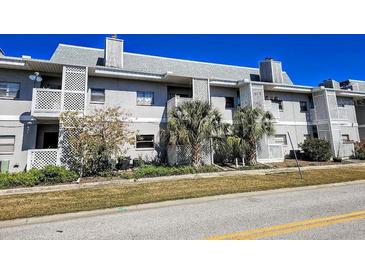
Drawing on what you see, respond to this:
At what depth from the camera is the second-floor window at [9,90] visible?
12.1m

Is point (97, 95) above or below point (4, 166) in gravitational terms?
above

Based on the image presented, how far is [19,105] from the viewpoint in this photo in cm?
1219

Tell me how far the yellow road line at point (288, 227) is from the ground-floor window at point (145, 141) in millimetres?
11338

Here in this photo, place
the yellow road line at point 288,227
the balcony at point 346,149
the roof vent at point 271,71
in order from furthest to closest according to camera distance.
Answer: the roof vent at point 271,71
the balcony at point 346,149
the yellow road line at point 288,227

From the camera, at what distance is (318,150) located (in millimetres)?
16406

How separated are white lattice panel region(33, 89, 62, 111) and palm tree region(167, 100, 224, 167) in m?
6.85

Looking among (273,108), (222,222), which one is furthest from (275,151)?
(222,222)

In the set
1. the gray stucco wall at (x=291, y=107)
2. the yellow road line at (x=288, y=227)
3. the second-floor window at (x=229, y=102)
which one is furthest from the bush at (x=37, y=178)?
the gray stucco wall at (x=291, y=107)

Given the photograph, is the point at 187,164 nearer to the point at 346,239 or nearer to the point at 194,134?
the point at 194,134

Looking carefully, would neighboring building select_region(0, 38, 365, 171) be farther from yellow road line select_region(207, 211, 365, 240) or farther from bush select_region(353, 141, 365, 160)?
yellow road line select_region(207, 211, 365, 240)

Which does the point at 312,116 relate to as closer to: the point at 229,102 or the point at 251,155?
the point at 229,102

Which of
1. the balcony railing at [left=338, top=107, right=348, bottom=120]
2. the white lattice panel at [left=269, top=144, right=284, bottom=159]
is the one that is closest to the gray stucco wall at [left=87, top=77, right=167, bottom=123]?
the white lattice panel at [left=269, top=144, right=284, bottom=159]

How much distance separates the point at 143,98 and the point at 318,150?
14.8 metres

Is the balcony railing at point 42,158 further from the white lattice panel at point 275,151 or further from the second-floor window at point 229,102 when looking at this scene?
the white lattice panel at point 275,151
